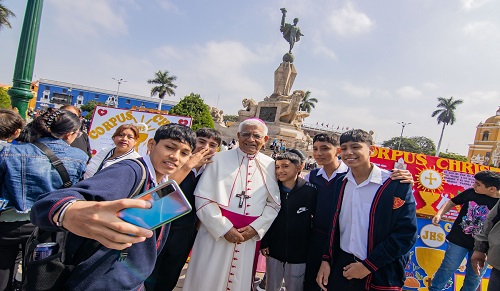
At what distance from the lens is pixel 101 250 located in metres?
1.44

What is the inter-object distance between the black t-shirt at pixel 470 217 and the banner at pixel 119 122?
4500 millimetres

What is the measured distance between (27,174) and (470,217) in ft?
15.3

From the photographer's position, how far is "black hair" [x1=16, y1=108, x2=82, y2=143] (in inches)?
91.9

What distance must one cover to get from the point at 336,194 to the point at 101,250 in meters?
2.08

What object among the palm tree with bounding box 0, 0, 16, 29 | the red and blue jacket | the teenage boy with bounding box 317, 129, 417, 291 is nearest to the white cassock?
the teenage boy with bounding box 317, 129, 417, 291

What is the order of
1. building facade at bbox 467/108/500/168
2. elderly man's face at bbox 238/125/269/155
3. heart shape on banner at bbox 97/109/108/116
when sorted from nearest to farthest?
elderly man's face at bbox 238/125/269/155
heart shape on banner at bbox 97/109/108/116
building facade at bbox 467/108/500/168

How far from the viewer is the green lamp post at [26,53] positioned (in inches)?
172

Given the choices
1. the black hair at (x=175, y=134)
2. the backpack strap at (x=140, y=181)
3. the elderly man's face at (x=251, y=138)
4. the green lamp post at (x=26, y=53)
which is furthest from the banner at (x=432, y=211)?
the green lamp post at (x=26, y=53)

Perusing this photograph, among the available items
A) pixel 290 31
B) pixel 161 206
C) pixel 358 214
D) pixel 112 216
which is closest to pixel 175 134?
pixel 161 206

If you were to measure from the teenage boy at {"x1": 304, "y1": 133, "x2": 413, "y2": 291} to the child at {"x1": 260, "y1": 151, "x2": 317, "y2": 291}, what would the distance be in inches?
2.9

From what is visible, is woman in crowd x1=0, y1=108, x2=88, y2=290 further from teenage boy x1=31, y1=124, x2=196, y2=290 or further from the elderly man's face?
the elderly man's face

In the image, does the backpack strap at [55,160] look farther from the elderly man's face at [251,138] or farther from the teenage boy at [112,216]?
the elderly man's face at [251,138]

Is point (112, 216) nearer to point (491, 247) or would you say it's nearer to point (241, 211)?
point (241, 211)

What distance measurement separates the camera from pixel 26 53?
4.41 metres
